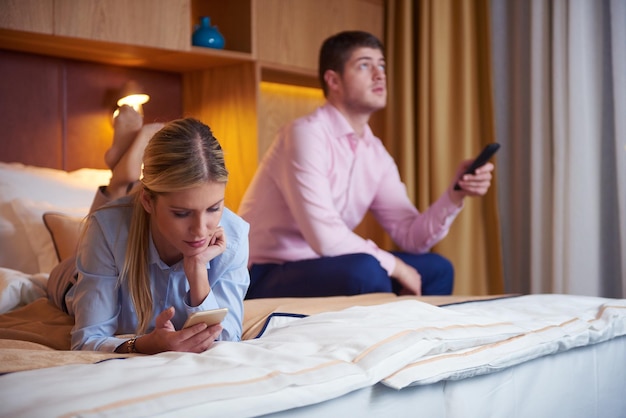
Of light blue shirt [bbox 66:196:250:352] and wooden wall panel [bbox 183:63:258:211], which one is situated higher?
wooden wall panel [bbox 183:63:258:211]

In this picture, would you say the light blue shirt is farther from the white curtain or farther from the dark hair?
the white curtain

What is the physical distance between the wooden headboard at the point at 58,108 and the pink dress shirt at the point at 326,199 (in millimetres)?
786

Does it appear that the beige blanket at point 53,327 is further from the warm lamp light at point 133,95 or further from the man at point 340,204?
the warm lamp light at point 133,95

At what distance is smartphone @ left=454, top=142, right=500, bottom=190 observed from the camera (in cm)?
265

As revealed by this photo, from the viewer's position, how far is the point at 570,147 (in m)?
3.21

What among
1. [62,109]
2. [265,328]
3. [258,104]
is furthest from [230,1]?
[265,328]

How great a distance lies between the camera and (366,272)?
97.4 inches

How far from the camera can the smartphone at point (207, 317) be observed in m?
1.32

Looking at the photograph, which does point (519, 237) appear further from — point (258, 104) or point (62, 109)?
point (62, 109)

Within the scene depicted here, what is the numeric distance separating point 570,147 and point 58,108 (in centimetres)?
202

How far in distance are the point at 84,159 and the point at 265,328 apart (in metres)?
1.89

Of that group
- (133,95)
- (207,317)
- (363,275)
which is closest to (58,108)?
(133,95)

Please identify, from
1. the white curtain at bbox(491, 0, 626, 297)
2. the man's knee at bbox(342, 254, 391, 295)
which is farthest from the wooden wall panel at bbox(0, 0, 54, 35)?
the white curtain at bbox(491, 0, 626, 297)

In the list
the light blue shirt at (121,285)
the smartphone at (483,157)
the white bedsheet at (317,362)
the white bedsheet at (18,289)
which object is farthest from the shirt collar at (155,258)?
the smartphone at (483,157)
